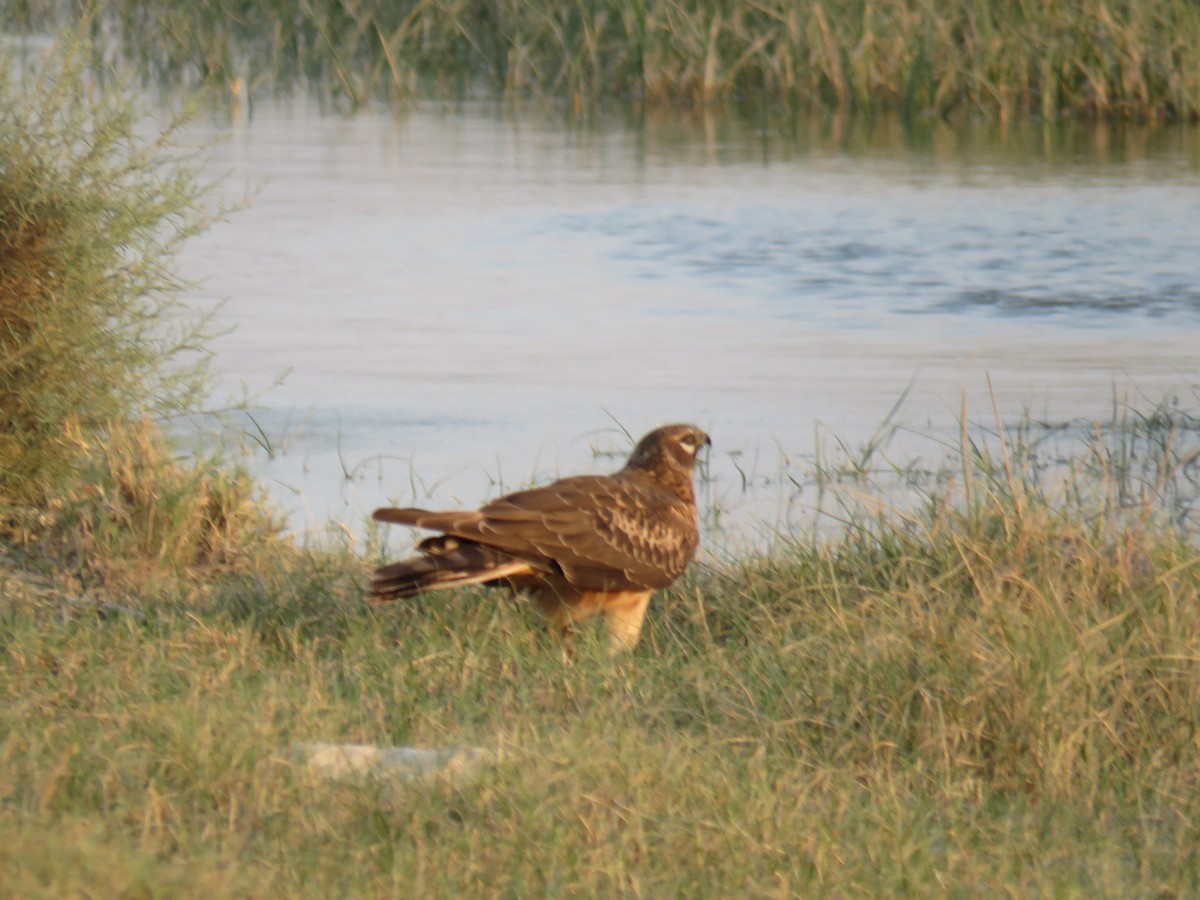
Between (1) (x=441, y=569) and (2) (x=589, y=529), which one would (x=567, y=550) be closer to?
(2) (x=589, y=529)

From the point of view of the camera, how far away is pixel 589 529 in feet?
18.0

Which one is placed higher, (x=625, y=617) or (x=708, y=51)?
(x=708, y=51)

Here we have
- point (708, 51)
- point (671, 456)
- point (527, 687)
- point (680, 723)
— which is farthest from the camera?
point (708, 51)

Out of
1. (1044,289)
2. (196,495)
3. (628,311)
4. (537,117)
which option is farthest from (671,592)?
(537,117)

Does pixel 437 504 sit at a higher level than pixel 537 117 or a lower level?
lower

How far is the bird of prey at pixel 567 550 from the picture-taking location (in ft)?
17.2

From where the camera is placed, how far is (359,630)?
541 cm

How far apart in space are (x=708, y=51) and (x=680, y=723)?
1286cm

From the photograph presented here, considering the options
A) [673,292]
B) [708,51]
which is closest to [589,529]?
[673,292]

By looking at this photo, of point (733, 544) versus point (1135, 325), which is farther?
point (1135, 325)

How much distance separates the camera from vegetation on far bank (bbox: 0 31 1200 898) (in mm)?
3932

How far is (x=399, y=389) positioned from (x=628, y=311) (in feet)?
6.30

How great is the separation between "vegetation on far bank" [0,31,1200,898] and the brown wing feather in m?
0.19

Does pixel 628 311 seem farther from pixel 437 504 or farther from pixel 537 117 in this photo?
pixel 537 117
